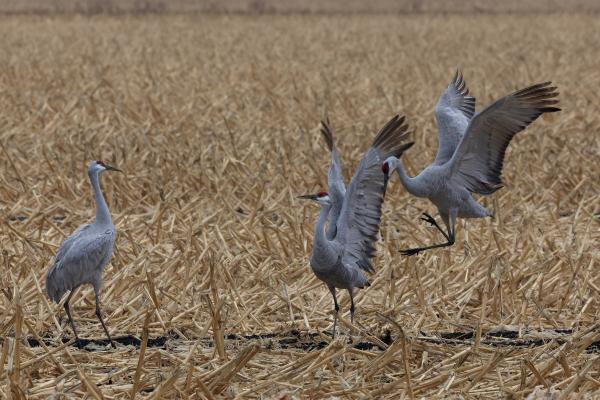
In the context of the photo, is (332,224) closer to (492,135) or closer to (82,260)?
(492,135)

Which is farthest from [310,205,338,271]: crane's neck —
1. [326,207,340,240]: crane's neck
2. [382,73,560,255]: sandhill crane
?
[382,73,560,255]: sandhill crane

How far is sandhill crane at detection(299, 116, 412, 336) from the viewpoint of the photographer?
513 centimetres

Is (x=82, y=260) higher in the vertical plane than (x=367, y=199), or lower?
lower

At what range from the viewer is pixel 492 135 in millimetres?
5793

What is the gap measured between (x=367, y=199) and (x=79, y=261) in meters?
1.50

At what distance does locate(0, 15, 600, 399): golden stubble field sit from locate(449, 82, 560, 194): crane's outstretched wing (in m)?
0.62

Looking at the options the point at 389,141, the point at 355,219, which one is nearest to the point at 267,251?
the point at 355,219

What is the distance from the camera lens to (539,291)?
6062mm

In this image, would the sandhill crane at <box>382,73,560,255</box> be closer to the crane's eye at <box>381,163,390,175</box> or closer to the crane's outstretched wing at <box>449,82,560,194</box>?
the crane's outstretched wing at <box>449,82,560,194</box>

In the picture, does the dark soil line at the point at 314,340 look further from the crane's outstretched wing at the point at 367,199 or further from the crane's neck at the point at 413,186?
the crane's neck at the point at 413,186

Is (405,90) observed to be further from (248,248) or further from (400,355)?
(400,355)

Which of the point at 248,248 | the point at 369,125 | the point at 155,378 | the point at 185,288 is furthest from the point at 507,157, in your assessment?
the point at 155,378

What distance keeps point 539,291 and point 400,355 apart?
4.75 feet

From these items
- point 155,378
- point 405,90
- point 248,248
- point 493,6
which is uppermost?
point 155,378
